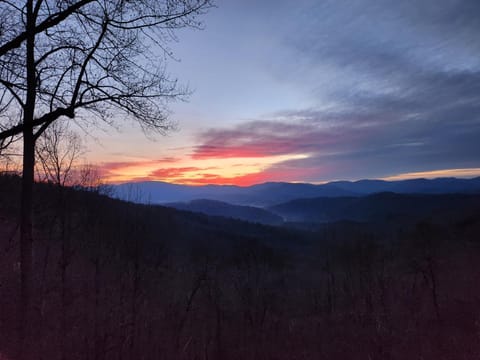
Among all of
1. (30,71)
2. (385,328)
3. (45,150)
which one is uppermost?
(30,71)

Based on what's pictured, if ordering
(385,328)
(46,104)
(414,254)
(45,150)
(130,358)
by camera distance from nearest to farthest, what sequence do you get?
1. (46,104)
2. (130,358)
3. (45,150)
4. (385,328)
5. (414,254)

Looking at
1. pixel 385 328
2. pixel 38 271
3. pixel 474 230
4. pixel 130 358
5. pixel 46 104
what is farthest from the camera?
pixel 474 230

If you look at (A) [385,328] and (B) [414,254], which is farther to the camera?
(B) [414,254]

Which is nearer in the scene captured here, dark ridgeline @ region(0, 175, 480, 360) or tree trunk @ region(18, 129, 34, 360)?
tree trunk @ region(18, 129, 34, 360)

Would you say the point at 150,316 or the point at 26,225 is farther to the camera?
the point at 150,316

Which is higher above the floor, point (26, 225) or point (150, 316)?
point (26, 225)

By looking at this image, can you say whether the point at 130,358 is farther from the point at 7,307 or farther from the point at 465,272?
the point at 465,272

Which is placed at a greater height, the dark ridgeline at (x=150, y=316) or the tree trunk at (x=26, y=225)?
the tree trunk at (x=26, y=225)

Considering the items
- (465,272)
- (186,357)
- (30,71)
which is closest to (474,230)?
(465,272)

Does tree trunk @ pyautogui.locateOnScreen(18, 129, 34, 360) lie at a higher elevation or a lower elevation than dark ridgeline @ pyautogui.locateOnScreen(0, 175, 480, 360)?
higher

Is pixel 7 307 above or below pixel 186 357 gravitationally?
above

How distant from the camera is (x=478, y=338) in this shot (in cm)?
805

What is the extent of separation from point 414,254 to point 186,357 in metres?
32.4

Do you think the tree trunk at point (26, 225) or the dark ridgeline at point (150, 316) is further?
the dark ridgeline at point (150, 316)
